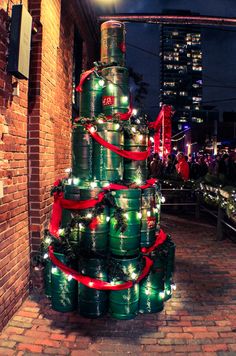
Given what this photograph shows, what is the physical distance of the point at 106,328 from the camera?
3969 millimetres

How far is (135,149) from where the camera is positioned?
4.63 meters

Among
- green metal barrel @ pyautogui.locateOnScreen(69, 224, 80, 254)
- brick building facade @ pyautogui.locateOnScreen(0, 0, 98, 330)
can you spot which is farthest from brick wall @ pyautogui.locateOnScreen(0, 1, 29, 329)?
green metal barrel @ pyautogui.locateOnScreen(69, 224, 80, 254)

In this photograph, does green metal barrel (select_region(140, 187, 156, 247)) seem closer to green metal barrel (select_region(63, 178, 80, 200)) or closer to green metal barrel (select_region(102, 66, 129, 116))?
green metal barrel (select_region(63, 178, 80, 200))

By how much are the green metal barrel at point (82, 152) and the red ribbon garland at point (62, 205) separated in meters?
0.43

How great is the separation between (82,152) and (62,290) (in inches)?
75.5

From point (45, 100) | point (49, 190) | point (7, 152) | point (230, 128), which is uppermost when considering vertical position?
point (230, 128)

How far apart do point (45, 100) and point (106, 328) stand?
3380 mm

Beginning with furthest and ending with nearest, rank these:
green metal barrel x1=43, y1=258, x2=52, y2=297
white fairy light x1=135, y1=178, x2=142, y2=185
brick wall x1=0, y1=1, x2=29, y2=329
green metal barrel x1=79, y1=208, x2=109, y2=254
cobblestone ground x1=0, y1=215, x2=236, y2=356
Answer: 1. white fairy light x1=135, y1=178, x2=142, y2=185
2. green metal barrel x1=43, y1=258, x2=52, y2=297
3. green metal barrel x1=79, y1=208, x2=109, y2=254
4. brick wall x1=0, y1=1, x2=29, y2=329
5. cobblestone ground x1=0, y1=215, x2=236, y2=356

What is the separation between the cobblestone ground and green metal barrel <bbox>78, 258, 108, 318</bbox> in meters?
0.12

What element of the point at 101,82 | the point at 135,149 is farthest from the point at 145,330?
the point at 101,82

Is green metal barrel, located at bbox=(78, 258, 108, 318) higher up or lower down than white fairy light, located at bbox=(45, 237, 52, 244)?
lower down

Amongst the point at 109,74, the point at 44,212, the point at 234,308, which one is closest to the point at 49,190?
the point at 44,212

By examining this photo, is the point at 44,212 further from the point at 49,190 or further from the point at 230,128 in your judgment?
the point at 230,128

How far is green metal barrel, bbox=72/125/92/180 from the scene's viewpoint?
4449mm
